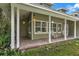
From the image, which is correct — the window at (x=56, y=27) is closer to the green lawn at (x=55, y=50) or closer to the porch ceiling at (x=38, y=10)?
the porch ceiling at (x=38, y=10)

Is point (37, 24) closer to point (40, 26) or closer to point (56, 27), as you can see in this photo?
point (40, 26)

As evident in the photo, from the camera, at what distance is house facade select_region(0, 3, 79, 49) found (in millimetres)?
6992

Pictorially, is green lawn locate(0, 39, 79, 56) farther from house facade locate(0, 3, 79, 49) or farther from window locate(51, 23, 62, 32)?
window locate(51, 23, 62, 32)

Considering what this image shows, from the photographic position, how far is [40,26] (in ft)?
28.5

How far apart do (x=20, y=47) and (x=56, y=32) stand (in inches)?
84.7

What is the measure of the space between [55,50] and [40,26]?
2293mm

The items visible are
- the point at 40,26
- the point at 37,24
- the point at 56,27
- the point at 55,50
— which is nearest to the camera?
the point at 55,50

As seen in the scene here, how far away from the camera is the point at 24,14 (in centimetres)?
762

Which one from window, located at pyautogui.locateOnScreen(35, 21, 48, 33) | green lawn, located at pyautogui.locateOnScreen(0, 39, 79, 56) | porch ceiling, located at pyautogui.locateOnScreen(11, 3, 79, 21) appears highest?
porch ceiling, located at pyautogui.locateOnScreen(11, 3, 79, 21)

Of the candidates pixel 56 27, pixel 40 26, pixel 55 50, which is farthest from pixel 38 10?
pixel 55 50

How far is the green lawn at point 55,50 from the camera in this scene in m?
6.40

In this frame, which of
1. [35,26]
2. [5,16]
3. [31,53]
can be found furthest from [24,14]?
[31,53]

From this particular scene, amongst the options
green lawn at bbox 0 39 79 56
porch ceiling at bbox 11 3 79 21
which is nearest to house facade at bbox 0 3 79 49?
porch ceiling at bbox 11 3 79 21

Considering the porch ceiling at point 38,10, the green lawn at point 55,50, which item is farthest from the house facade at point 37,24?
the green lawn at point 55,50
